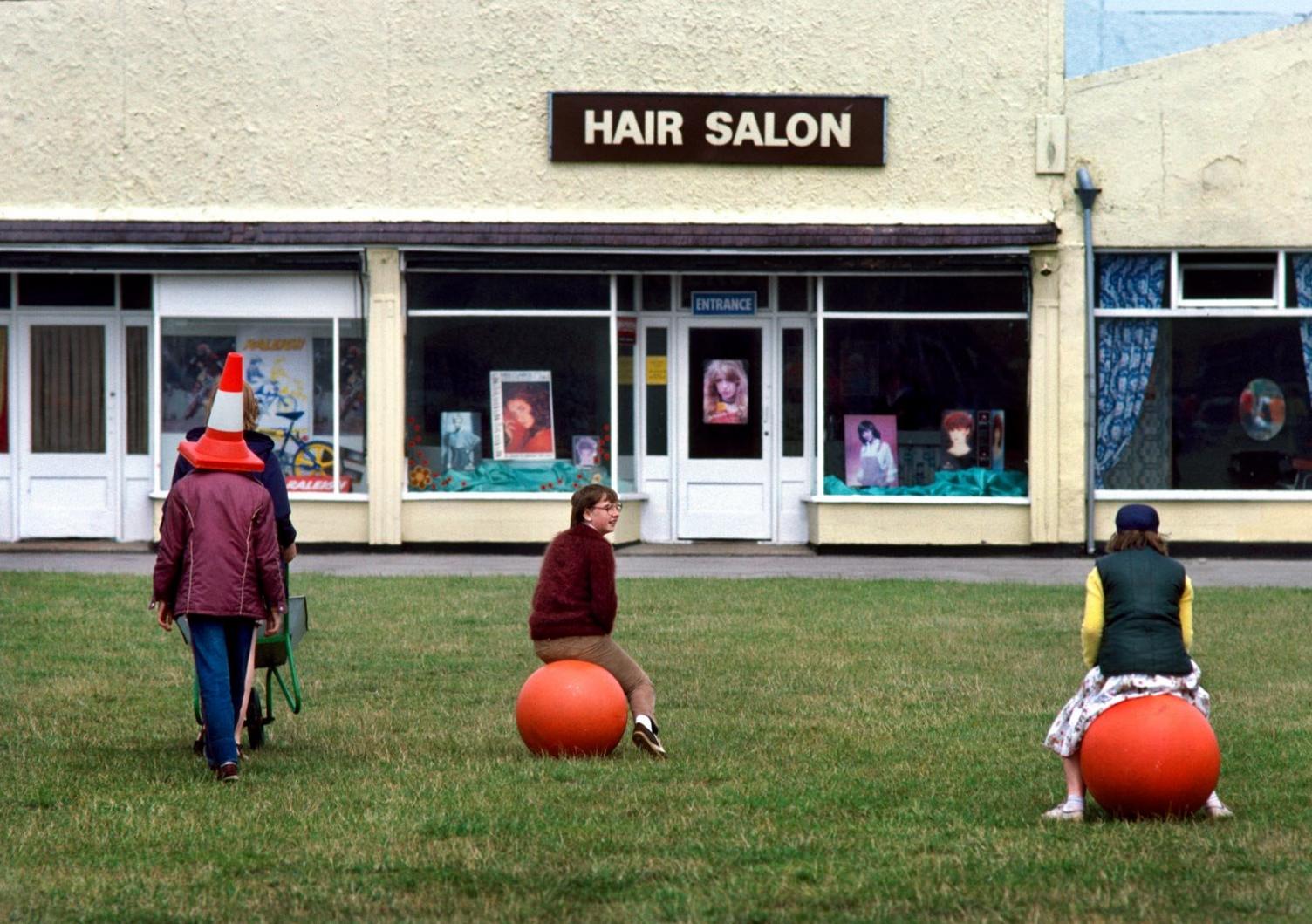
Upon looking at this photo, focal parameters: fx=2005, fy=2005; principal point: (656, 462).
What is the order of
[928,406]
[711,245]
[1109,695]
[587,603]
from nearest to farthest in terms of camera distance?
[1109,695], [587,603], [711,245], [928,406]

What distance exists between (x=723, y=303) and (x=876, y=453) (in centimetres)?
228

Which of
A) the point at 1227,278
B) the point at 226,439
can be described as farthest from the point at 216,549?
the point at 1227,278

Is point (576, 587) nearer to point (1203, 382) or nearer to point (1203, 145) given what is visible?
point (1203, 382)

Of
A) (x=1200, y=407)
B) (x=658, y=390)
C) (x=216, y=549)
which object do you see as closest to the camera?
(x=216, y=549)

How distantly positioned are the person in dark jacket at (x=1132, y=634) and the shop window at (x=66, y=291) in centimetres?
1563

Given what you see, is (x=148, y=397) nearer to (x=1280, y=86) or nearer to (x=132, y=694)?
(x=132, y=694)

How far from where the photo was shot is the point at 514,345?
2089 centimetres

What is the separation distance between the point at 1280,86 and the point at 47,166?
12724 mm

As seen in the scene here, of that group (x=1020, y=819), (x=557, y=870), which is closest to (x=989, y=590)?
(x=1020, y=819)

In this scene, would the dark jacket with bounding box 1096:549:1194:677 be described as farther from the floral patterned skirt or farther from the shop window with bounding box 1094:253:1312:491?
the shop window with bounding box 1094:253:1312:491

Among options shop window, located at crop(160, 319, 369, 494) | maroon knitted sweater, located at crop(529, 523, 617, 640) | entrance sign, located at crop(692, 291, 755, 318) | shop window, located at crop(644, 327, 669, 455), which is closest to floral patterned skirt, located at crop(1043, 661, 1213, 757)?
maroon knitted sweater, located at crop(529, 523, 617, 640)

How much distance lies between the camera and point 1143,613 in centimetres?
760

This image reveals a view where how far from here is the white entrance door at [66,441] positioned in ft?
70.4

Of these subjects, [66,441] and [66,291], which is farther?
[66,441]
